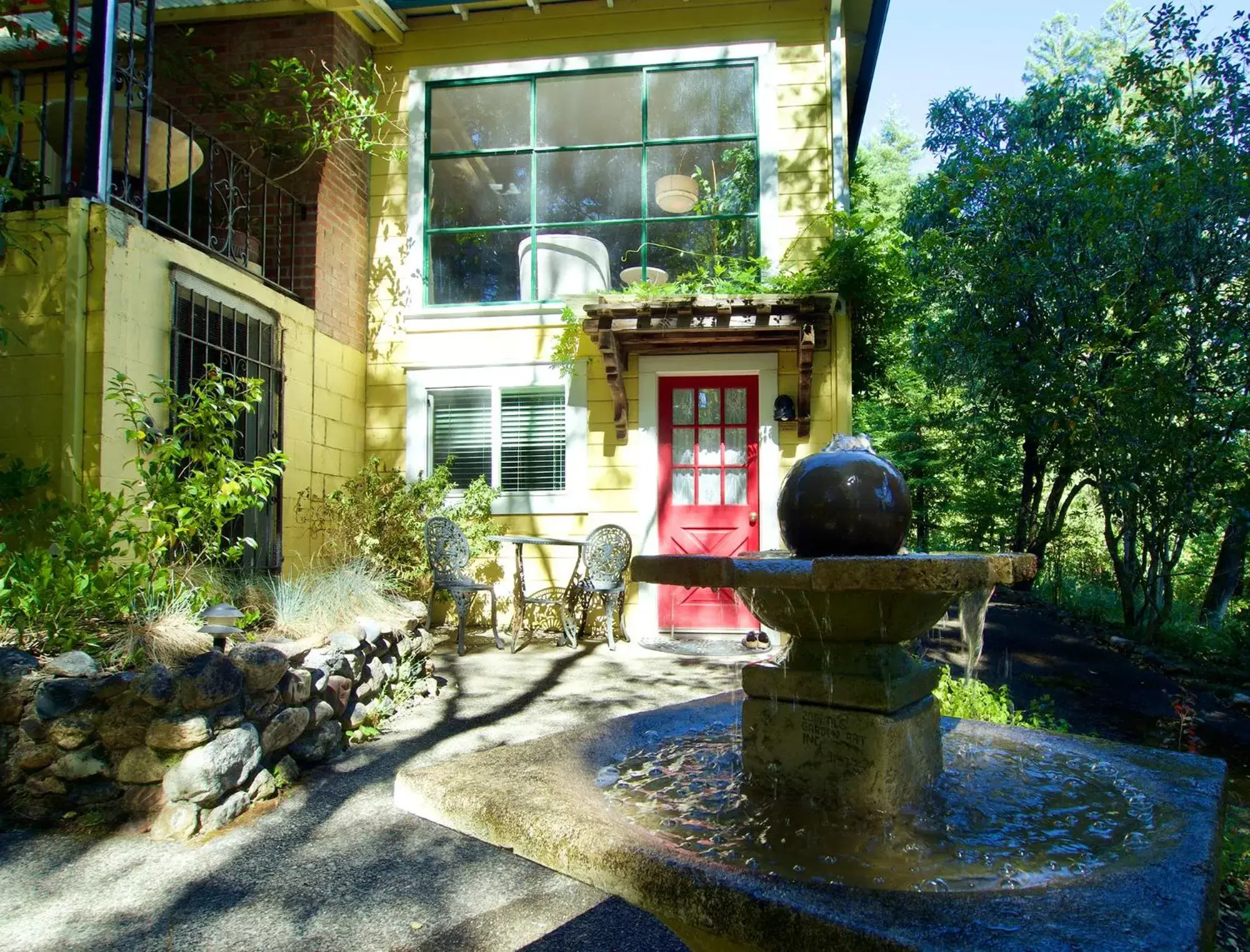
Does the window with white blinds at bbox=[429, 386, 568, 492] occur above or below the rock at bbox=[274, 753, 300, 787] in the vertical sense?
above

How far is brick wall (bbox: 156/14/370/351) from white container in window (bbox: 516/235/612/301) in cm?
176

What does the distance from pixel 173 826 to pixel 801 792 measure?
2.62 metres

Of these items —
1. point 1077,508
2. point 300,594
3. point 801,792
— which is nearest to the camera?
point 801,792

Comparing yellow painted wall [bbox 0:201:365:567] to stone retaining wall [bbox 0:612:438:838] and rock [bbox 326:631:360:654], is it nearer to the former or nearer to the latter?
rock [bbox 326:631:360:654]

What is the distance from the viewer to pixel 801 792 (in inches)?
82.3

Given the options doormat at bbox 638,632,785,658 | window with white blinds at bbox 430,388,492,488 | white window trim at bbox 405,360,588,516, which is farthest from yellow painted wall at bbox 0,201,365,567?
doormat at bbox 638,632,785,658

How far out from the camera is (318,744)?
4.04 meters

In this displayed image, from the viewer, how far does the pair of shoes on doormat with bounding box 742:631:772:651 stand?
6662mm

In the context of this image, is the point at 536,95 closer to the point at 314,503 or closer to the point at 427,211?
the point at 427,211

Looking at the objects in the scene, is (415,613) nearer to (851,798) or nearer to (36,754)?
(36,754)

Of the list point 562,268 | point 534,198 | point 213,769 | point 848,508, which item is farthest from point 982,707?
point 534,198

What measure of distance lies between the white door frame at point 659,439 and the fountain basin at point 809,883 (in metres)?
4.98

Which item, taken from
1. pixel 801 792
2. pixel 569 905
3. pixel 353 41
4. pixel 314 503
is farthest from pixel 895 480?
pixel 353 41

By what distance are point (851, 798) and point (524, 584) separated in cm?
549
